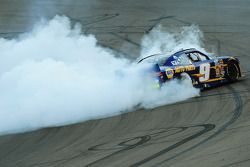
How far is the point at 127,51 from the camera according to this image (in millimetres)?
20922

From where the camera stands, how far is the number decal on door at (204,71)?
46.3 ft

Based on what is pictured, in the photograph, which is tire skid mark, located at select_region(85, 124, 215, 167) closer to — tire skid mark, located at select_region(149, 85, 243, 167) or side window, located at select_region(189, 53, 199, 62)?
tire skid mark, located at select_region(149, 85, 243, 167)

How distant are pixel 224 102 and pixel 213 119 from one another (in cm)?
179

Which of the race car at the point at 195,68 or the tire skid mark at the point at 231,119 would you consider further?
the race car at the point at 195,68

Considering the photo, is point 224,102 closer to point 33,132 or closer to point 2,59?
point 33,132

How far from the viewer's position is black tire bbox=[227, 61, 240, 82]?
49.3 ft

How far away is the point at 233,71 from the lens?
15.1m

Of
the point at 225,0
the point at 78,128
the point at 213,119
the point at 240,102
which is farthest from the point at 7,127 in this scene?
the point at 225,0

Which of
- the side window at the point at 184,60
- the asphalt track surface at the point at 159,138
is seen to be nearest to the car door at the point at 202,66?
the side window at the point at 184,60

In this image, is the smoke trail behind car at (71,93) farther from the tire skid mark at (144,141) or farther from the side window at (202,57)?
the tire skid mark at (144,141)

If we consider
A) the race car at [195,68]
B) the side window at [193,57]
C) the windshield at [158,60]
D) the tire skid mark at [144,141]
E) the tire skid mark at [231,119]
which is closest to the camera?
the tire skid mark at [231,119]

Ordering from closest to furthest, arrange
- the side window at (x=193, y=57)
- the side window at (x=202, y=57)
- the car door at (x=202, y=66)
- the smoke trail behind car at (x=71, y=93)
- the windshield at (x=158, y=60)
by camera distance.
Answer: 1. the smoke trail behind car at (x=71, y=93)
2. the windshield at (x=158, y=60)
3. the car door at (x=202, y=66)
4. the side window at (x=193, y=57)
5. the side window at (x=202, y=57)

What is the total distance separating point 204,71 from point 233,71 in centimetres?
125

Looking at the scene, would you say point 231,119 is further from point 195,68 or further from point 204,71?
point 204,71
